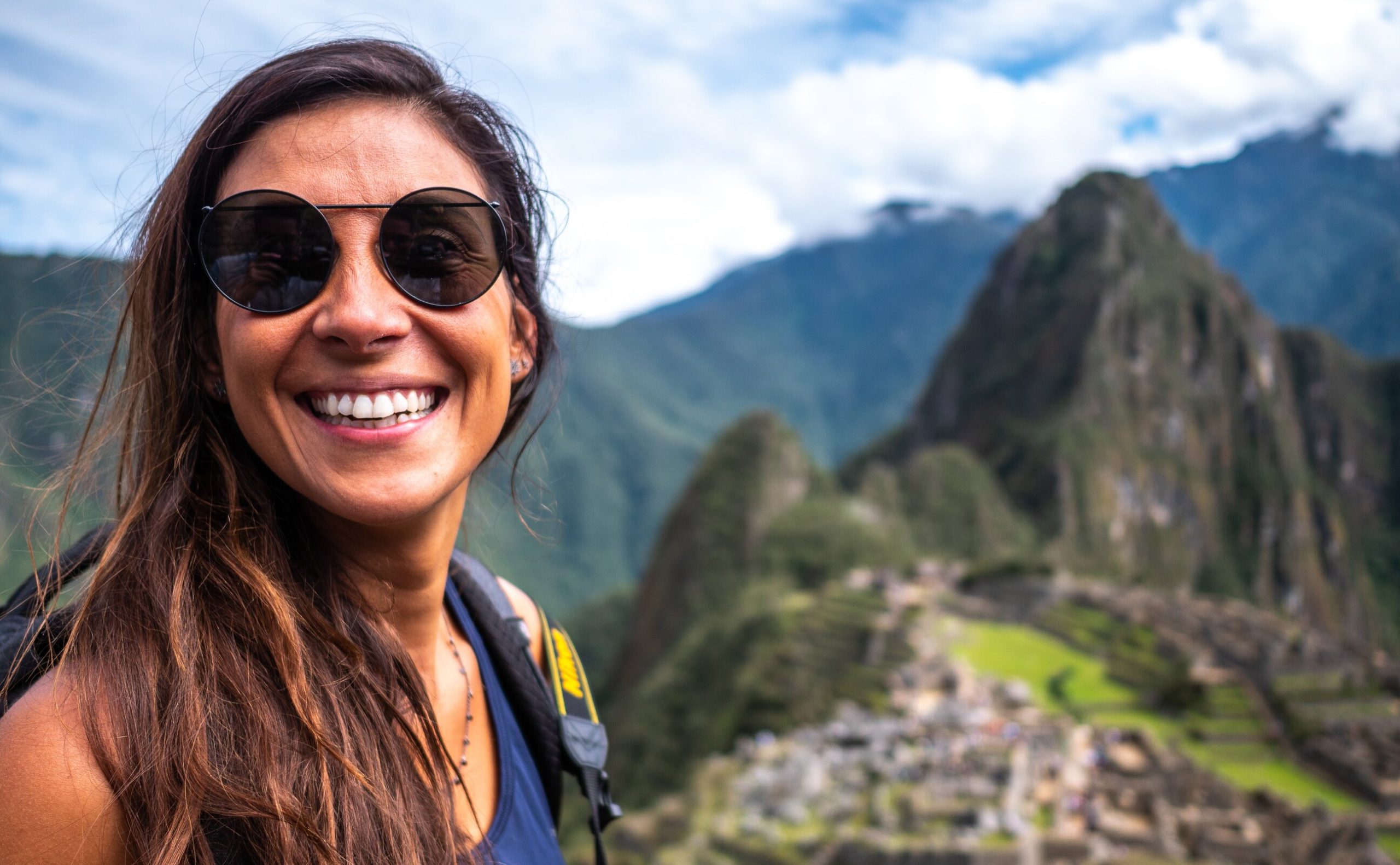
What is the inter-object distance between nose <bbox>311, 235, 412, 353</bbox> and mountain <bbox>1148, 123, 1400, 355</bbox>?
9209 centimetres

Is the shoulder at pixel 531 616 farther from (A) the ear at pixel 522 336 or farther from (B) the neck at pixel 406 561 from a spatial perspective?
(A) the ear at pixel 522 336

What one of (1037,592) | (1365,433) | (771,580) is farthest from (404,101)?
(1365,433)

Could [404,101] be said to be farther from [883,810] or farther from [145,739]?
[883,810]

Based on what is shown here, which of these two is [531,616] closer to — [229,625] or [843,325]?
[229,625]

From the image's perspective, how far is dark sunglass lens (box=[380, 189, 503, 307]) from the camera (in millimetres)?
1320

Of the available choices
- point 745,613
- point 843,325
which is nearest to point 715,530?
point 745,613

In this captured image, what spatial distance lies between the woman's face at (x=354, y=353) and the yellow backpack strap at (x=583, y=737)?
634 mm

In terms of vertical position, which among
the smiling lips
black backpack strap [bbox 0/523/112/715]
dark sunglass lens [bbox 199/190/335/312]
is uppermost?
dark sunglass lens [bbox 199/190/335/312]

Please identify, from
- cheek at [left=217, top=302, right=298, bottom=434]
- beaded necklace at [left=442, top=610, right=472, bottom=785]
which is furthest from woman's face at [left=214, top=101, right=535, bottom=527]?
beaded necklace at [left=442, top=610, right=472, bottom=785]

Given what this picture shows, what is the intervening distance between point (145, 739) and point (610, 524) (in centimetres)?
9671

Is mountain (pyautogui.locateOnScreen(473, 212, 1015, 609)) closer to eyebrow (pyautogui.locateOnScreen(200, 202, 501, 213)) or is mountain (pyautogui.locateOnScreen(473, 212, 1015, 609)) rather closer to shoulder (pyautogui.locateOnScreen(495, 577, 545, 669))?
shoulder (pyautogui.locateOnScreen(495, 577, 545, 669))

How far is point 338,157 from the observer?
132 centimetres

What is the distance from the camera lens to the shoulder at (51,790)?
1.01 metres

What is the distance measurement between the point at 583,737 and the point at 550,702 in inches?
3.6
